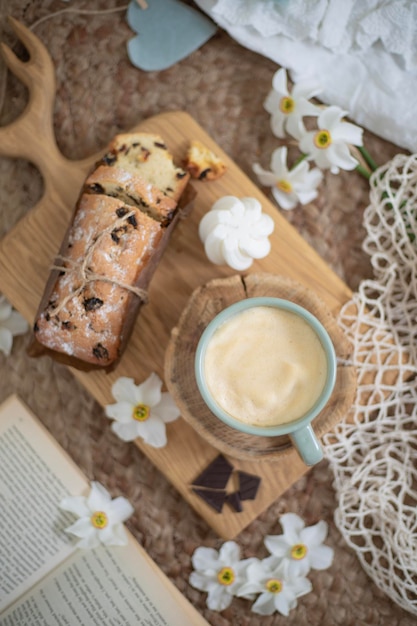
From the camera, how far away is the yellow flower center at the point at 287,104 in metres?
1.30

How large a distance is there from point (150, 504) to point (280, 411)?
49 cm

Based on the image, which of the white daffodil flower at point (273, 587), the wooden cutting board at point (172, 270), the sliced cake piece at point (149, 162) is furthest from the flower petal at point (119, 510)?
the sliced cake piece at point (149, 162)

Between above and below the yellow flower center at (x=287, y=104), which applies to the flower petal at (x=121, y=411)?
below

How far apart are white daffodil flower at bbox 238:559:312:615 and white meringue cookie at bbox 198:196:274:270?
2.11ft

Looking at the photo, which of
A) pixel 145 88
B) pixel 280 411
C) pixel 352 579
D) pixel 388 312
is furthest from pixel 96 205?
pixel 352 579

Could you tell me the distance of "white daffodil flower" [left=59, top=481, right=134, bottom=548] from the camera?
4.51ft

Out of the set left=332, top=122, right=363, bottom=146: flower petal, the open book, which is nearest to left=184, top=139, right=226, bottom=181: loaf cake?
left=332, top=122, right=363, bottom=146: flower petal

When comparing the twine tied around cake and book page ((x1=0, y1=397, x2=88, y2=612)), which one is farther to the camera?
book page ((x1=0, y1=397, x2=88, y2=612))

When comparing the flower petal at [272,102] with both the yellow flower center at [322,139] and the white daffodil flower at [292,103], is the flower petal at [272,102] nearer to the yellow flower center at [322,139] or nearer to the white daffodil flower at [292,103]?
the white daffodil flower at [292,103]

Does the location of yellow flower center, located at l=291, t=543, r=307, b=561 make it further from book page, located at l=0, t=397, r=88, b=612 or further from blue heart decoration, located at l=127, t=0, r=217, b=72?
blue heart decoration, located at l=127, t=0, r=217, b=72

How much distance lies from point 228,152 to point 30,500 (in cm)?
88

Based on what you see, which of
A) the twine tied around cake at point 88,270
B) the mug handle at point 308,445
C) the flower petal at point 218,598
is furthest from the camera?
the flower petal at point 218,598

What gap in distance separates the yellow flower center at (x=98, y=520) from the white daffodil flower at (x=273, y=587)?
32 centimetres

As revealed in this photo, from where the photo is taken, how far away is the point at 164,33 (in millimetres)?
1398
